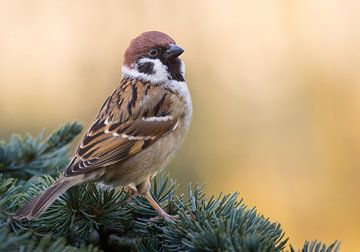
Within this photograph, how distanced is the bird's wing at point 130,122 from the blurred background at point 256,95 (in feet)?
5.38

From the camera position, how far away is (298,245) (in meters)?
4.50

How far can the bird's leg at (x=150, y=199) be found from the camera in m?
2.13

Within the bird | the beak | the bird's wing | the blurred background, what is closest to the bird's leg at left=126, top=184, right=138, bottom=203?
the bird

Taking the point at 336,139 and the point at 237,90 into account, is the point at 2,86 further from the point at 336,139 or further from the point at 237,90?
the point at 336,139

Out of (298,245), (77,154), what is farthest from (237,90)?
(77,154)

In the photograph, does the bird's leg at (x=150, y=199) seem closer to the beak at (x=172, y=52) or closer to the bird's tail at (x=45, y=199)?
the bird's tail at (x=45, y=199)

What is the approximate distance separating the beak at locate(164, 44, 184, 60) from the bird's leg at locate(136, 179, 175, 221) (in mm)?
708

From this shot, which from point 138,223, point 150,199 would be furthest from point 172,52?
point 138,223

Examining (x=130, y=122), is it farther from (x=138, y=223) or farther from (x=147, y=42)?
(x=138, y=223)

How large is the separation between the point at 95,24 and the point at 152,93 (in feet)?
9.34

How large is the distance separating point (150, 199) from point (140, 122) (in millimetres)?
732

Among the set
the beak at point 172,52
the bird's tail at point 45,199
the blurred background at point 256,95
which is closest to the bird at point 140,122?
the beak at point 172,52

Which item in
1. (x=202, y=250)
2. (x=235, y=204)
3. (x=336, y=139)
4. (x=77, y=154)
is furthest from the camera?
(x=336, y=139)

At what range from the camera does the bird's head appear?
322 centimetres
